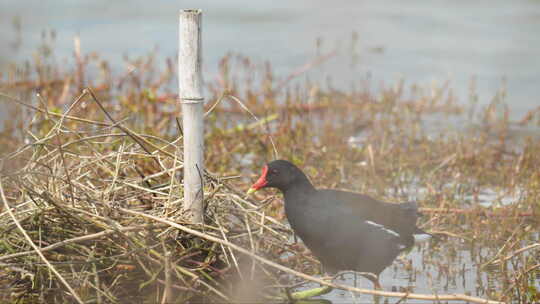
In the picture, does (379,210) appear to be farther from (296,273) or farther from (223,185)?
(296,273)

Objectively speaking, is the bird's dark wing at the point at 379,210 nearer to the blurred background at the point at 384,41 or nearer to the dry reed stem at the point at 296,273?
the dry reed stem at the point at 296,273

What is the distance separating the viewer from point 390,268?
4500mm

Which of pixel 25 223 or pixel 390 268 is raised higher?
pixel 25 223

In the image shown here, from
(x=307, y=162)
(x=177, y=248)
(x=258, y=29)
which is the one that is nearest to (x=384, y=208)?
(x=177, y=248)

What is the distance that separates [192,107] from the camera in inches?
139

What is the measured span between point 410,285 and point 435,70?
21.8 ft

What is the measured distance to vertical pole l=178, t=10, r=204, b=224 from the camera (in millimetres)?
3479

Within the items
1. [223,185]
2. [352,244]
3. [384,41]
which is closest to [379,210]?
[352,244]

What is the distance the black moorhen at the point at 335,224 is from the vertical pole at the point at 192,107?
56 cm

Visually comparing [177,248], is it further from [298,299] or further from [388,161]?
[388,161]

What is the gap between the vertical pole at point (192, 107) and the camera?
348 cm

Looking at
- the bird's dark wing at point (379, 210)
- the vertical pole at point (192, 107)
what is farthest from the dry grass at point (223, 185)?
the bird's dark wing at point (379, 210)

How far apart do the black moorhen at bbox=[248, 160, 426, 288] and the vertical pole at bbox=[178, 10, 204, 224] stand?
56cm

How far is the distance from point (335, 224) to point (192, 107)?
3.56ft
